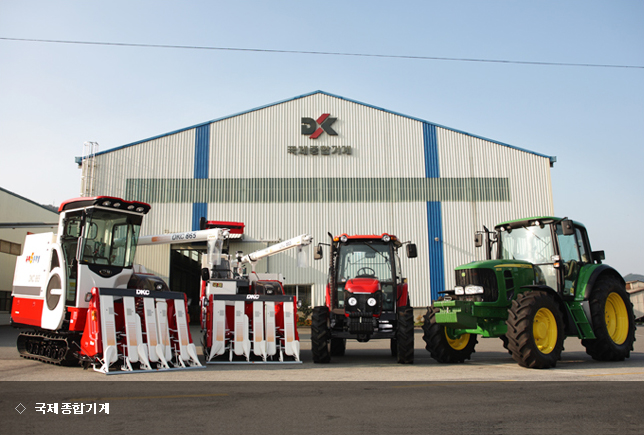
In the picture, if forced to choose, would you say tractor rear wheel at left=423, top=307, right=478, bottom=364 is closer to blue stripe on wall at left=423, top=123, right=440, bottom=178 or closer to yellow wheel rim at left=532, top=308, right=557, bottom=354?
yellow wheel rim at left=532, top=308, right=557, bottom=354

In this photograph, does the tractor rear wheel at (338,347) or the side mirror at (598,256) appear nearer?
the side mirror at (598,256)

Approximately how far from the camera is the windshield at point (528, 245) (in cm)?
986

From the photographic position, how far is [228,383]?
23.4ft

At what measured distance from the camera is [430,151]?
995 inches

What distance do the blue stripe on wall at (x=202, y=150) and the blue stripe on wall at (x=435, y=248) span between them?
38.3ft

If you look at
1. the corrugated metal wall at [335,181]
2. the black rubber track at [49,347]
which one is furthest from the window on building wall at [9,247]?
the black rubber track at [49,347]

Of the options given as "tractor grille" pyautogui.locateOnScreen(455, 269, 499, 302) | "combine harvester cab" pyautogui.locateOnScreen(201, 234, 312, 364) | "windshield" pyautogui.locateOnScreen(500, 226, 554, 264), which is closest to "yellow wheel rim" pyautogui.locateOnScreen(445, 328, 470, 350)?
"tractor grille" pyautogui.locateOnScreen(455, 269, 499, 302)

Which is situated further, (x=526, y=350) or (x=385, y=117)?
(x=385, y=117)

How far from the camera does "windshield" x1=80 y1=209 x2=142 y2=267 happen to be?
999cm

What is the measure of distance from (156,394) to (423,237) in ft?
65.3

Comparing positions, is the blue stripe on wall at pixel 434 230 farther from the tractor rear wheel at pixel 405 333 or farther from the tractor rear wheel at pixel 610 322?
the tractor rear wheel at pixel 405 333

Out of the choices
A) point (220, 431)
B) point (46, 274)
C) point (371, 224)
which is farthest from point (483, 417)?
point (371, 224)

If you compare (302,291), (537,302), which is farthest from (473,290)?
(302,291)

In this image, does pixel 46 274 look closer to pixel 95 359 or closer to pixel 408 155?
pixel 95 359
